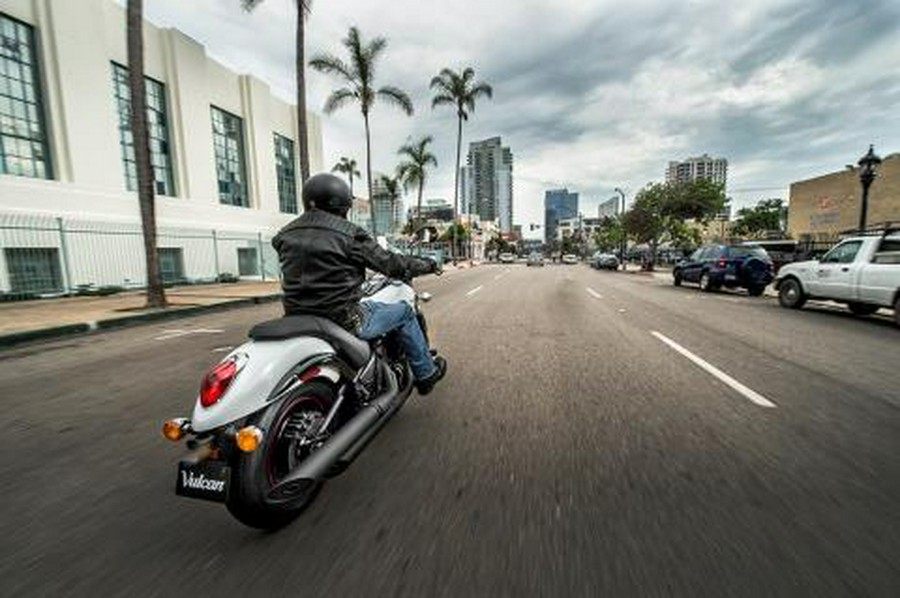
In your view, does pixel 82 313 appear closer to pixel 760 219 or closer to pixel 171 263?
pixel 171 263

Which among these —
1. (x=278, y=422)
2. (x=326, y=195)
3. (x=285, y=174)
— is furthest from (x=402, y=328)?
(x=285, y=174)

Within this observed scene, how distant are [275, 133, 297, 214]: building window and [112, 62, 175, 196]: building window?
789cm

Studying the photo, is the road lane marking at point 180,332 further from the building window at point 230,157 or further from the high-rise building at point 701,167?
the high-rise building at point 701,167

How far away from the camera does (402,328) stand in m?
3.60

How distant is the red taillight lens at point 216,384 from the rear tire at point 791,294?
13.4 meters

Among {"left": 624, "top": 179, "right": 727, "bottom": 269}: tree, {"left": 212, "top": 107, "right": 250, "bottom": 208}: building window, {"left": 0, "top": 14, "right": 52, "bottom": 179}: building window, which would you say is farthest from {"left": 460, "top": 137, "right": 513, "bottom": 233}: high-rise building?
{"left": 0, "top": 14, "right": 52, "bottom": 179}: building window

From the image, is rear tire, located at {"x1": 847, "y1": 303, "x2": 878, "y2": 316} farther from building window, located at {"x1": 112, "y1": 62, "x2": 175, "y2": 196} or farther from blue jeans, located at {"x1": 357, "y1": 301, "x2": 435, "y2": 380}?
building window, located at {"x1": 112, "y1": 62, "x2": 175, "y2": 196}

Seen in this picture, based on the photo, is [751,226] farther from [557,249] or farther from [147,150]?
[147,150]

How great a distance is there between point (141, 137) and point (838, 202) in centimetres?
4376

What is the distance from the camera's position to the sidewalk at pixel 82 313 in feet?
27.3

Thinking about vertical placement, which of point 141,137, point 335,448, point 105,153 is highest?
point 105,153

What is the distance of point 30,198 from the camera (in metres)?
14.4

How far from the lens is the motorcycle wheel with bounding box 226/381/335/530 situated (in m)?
2.03

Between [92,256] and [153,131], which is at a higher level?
[153,131]
